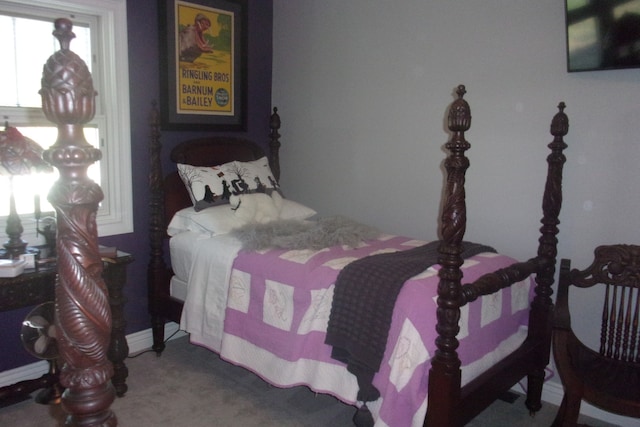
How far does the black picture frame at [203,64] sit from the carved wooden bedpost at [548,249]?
7.14ft

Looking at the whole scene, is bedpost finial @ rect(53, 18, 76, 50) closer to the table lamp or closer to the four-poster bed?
the four-poster bed

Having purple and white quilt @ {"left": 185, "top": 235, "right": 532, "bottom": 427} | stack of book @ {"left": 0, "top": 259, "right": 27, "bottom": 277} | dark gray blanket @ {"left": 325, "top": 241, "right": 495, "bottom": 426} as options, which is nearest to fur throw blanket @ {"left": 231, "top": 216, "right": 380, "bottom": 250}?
purple and white quilt @ {"left": 185, "top": 235, "right": 532, "bottom": 427}

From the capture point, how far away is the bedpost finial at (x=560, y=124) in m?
2.49

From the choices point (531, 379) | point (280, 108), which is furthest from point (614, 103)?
point (280, 108)

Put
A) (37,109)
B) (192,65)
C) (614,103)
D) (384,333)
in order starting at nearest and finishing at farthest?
(384,333)
(614,103)
(37,109)
(192,65)

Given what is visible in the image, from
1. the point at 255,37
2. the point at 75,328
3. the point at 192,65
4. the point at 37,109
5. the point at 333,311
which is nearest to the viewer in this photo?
the point at 75,328

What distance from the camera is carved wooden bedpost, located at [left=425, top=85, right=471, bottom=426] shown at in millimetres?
1792

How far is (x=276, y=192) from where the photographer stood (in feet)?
11.3

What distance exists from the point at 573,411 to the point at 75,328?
1.97 m

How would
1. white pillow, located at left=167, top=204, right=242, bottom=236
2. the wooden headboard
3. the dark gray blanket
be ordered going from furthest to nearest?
1. the wooden headboard
2. white pillow, located at left=167, top=204, right=242, bottom=236
3. the dark gray blanket

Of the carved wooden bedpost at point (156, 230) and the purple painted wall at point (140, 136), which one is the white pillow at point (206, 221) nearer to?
the carved wooden bedpost at point (156, 230)

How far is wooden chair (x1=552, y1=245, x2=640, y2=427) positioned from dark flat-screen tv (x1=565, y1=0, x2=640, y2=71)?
860 millimetres

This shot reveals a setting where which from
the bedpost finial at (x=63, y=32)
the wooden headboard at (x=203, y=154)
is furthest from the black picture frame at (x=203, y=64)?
the bedpost finial at (x=63, y=32)

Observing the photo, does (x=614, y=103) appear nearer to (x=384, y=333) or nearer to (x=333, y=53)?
(x=384, y=333)
